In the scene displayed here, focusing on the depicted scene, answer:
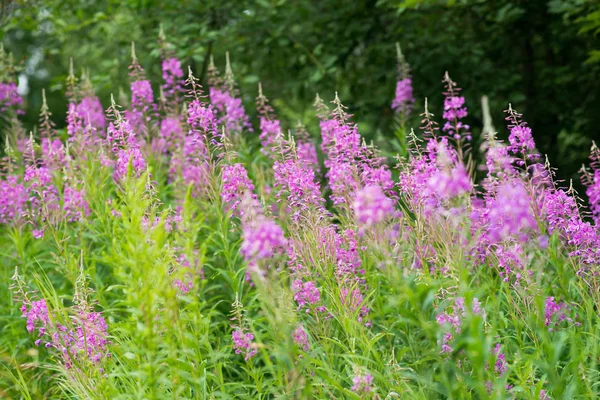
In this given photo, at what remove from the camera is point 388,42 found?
927cm

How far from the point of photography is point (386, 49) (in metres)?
9.02

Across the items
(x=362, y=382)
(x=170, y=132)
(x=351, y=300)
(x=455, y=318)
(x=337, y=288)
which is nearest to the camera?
(x=362, y=382)

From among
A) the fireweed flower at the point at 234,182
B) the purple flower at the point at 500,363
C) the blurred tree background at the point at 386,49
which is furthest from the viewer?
the blurred tree background at the point at 386,49

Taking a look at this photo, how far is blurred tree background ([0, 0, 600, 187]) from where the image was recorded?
871cm

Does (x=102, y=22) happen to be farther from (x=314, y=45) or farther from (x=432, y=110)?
(x=432, y=110)

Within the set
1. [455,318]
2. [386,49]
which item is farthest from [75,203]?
[386,49]

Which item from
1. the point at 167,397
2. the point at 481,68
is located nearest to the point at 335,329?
the point at 167,397

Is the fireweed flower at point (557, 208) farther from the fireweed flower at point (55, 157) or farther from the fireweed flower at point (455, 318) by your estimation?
the fireweed flower at point (55, 157)

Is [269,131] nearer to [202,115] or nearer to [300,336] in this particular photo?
[202,115]

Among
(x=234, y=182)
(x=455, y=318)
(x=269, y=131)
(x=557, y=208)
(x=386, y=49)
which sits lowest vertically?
(x=455, y=318)

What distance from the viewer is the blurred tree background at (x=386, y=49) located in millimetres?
8711

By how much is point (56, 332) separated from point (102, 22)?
5.87m

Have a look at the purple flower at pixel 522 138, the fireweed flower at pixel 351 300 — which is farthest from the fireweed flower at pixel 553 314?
the fireweed flower at pixel 351 300

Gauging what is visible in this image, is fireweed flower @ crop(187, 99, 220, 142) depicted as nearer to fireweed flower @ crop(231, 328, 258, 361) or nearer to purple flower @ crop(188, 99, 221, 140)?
purple flower @ crop(188, 99, 221, 140)
